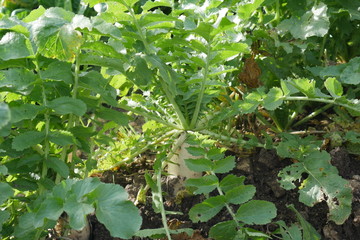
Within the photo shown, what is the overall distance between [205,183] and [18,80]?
1.84 feet

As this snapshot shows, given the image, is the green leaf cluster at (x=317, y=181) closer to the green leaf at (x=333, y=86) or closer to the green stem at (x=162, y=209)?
the green leaf at (x=333, y=86)

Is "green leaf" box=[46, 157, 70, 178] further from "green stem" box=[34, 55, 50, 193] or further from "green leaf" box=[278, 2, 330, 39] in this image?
"green leaf" box=[278, 2, 330, 39]

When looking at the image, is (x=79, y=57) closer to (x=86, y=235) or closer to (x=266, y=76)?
(x=86, y=235)

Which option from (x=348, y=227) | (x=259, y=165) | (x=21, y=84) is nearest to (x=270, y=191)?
(x=259, y=165)

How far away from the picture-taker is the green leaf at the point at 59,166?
4.23 feet

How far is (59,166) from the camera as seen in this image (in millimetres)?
1303

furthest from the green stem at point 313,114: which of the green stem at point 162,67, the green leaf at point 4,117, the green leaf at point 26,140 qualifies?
the green leaf at point 4,117

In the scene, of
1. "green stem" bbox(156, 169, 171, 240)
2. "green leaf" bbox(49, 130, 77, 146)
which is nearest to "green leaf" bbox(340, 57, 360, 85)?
"green stem" bbox(156, 169, 171, 240)

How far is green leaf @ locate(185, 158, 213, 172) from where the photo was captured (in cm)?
145

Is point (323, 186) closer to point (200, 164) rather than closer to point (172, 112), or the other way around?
point (200, 164)

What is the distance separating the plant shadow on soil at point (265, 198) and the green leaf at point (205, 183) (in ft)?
0.48

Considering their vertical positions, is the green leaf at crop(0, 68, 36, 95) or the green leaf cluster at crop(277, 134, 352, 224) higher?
the green leaf at crop(0, 68, 36, 95)

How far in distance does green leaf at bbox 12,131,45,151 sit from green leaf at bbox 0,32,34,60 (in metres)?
0.19

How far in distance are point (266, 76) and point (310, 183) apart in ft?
1.96
